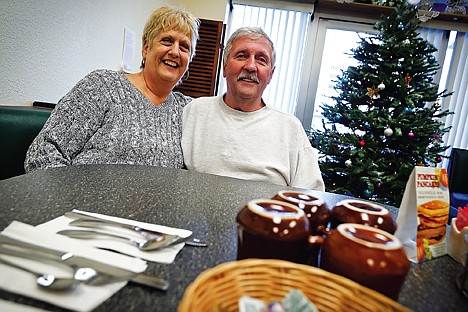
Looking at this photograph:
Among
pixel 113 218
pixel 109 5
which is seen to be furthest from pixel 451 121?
pixel 113 218

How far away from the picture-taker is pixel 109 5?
2.52 m

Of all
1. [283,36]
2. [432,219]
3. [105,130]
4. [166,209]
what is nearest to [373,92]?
[283,36]

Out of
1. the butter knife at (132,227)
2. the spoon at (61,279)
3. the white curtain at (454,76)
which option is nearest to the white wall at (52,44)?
the butter knife at (132,227)

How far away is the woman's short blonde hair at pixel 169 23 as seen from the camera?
59.0 inches

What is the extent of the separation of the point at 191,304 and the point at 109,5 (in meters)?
2.70

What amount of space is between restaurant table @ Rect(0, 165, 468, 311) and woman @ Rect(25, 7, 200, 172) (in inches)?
8.7

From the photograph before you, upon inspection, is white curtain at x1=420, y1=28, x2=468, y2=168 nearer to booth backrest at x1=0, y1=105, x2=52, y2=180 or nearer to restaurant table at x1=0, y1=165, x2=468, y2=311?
restaurant table at x1=0, y1=165, x2=468, y2=311

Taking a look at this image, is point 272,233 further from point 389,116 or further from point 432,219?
point 389,116

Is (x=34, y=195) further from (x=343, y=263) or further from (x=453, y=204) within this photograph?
(x=453, y=204)

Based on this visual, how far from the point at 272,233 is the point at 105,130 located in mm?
1054

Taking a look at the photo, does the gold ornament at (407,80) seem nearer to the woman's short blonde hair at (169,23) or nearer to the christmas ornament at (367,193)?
the christmas ornament at (367,193)

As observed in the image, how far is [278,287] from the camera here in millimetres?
404

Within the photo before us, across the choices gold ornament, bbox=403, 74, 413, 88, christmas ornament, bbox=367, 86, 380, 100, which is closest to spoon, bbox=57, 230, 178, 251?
christmas ornament, bbox=367, 86, 380, 100

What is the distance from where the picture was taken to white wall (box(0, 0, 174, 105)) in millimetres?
1567
